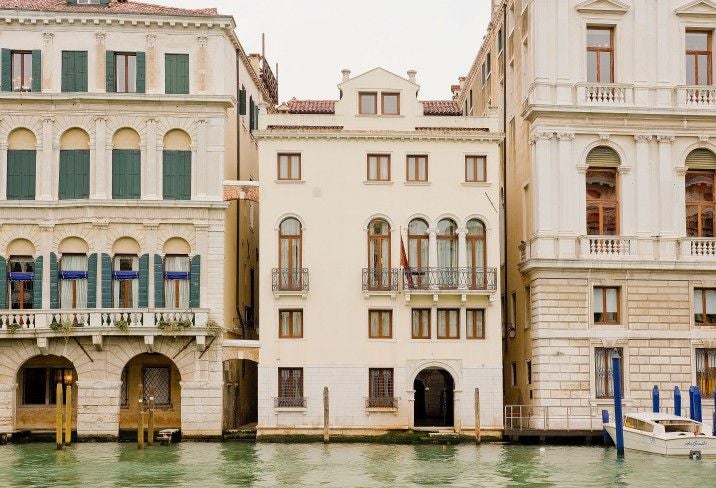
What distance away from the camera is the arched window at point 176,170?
4844cm

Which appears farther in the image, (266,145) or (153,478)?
(266,145)

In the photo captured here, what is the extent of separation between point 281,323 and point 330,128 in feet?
23.1

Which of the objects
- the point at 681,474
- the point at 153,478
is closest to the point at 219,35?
the point at 153,478

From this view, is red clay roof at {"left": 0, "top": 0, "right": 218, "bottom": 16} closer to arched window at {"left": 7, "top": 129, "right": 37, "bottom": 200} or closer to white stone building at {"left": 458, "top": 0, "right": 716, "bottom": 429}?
arched window at {"left": 7, "top": 129, "right": 37, "bottom": 200}

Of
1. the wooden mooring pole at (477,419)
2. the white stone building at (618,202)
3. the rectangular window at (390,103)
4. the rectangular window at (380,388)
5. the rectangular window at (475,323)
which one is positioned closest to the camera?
the wooden mooring pole at (477,419)

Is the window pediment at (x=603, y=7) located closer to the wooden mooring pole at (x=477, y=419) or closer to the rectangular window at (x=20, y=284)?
the wooden mooring pole at (x=477, y=419)

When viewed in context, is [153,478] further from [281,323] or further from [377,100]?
Answer: [377,100]

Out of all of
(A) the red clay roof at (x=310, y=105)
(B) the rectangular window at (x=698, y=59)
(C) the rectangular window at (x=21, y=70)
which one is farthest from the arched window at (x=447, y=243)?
(C) the rectangular window at (x=21, y=70)

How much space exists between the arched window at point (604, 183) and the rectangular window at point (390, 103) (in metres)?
6.93

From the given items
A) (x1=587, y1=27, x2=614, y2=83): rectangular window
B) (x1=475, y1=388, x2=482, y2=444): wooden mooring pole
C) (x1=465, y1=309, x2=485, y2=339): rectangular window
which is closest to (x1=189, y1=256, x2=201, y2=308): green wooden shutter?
(x1=465, y1=309, x2=485, y2=339): rectangular window

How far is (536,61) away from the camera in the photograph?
47875mm

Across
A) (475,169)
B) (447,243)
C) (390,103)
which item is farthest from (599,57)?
(447,243)

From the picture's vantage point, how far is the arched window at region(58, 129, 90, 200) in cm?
4816

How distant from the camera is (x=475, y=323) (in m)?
48.2
